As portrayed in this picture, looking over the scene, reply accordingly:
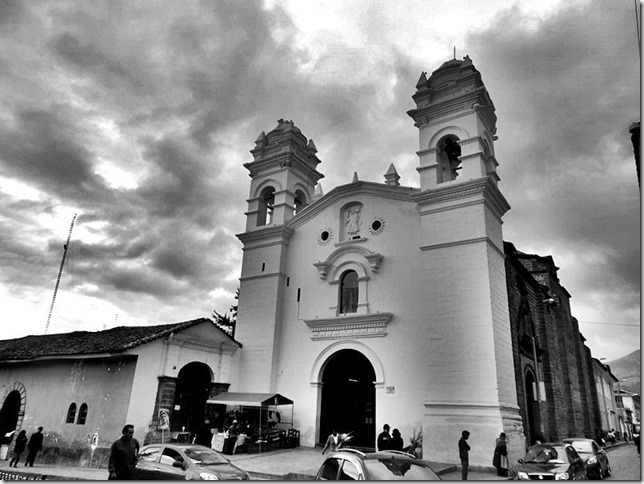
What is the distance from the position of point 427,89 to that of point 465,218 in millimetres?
5725

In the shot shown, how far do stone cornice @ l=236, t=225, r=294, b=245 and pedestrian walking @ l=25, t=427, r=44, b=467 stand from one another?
415 inches

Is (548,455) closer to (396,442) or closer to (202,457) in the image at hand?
(396,442)

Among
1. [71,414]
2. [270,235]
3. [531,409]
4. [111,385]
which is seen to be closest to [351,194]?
[270,235]

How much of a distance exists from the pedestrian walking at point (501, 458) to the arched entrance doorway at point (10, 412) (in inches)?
691

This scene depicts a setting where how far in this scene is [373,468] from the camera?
6258 mm

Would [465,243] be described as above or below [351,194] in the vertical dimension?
below

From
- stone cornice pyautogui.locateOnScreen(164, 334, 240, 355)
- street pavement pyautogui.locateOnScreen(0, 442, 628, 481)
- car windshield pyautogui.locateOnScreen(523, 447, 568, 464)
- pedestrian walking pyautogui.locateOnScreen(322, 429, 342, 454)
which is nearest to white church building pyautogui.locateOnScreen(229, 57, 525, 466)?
stone cornice pyautogui.locateOnScreen(164, 334, 240, 355)

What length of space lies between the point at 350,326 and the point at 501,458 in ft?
22.5

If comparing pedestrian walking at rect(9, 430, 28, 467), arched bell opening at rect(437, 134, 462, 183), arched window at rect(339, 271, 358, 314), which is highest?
arched bell opening at rect(437, 134, 462, 183)

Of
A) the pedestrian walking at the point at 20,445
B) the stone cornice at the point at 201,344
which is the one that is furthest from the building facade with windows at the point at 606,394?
the pedestrian walking at the point at 20,445

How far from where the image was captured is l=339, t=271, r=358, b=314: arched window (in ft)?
58.8

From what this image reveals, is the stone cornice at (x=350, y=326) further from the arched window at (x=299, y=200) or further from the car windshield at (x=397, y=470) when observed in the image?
the car windshield at (x=397, y=470)

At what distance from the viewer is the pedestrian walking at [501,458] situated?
1191 centimetres

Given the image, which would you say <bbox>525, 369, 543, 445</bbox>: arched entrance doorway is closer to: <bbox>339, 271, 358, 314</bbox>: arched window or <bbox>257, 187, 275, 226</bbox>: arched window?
<bbox>339, 271, 358, 314</bbox>: arched window
